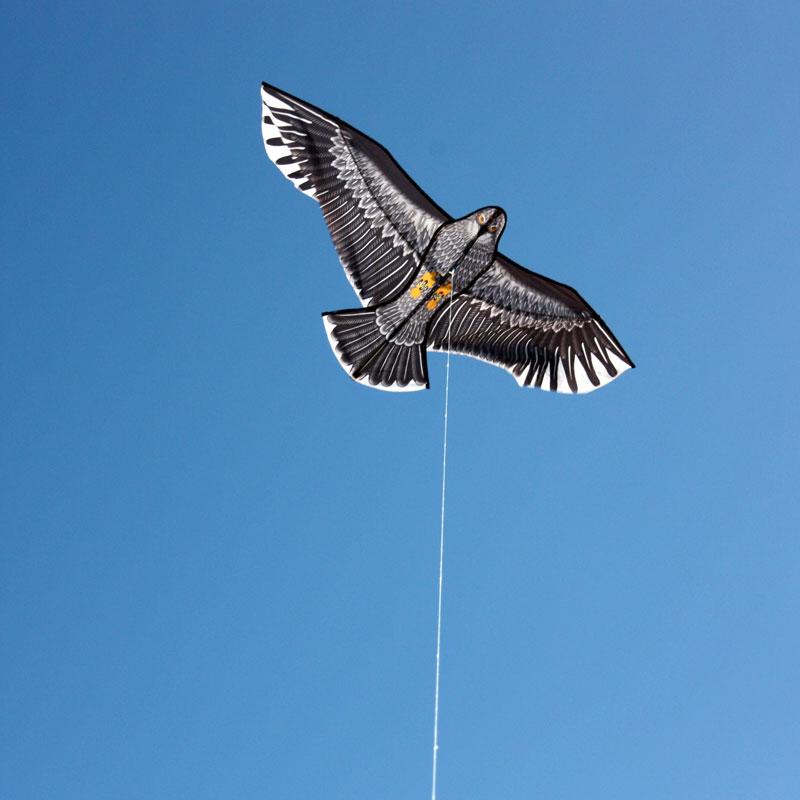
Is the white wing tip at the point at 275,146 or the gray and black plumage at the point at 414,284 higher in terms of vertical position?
the white wing tip at the point at 275,146

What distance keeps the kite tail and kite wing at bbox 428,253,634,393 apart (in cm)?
33

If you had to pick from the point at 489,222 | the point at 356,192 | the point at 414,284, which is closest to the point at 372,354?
the point at 414,284

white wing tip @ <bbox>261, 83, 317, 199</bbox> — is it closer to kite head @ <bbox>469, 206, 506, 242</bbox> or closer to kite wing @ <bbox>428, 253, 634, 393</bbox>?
kite head @ <bbox>469, 206, 506, 242</bbox>

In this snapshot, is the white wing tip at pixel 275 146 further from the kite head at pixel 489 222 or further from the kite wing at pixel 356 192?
the kite head at pixel 489 222

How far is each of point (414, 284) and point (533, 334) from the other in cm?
130

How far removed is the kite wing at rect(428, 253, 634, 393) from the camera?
8055 mm

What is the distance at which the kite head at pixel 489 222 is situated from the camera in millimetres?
7332

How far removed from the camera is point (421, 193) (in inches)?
292

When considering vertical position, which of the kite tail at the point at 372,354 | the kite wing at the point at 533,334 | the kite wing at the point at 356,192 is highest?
the kite wing at the point at 356,192

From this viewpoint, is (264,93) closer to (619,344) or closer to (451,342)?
(451,342)

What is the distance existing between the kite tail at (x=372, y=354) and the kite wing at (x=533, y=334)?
1.08 ft

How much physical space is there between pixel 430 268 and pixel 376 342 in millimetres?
807

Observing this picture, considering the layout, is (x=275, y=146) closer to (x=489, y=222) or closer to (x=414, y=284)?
(x=414, y=284)

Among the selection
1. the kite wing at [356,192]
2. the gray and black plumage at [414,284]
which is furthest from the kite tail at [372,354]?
the kite wing at [356,192]
